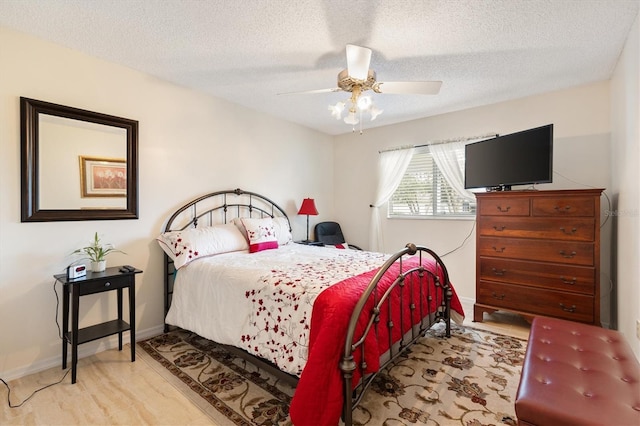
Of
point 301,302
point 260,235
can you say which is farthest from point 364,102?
point 260,235

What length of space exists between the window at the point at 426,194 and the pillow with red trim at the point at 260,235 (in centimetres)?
208

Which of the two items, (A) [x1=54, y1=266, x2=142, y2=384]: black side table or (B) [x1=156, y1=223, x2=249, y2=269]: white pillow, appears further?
(B) [x1=156, y1=223, x2=249, y2=269]: white pillow

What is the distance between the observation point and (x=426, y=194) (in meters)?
4.36

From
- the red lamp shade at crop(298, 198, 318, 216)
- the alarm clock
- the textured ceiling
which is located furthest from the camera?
the red lamp shade at crop(298, 198, 318, 216)

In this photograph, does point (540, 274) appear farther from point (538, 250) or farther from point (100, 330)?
point (100, 330)

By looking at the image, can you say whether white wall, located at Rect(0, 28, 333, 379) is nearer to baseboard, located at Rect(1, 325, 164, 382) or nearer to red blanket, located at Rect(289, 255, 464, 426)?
baseboard, located at Rect(1, 325, 164, 382)

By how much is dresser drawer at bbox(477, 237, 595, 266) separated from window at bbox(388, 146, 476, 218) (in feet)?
2.73

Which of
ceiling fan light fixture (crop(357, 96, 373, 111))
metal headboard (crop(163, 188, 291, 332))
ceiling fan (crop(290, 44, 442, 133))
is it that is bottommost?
metal headboard (crop(163, 188, 291, 332))

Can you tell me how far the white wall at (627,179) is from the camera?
208cm

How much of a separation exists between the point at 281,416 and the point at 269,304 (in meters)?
0.65

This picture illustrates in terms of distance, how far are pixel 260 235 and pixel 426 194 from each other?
97.9 inches

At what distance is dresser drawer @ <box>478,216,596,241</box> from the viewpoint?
8.93 ft


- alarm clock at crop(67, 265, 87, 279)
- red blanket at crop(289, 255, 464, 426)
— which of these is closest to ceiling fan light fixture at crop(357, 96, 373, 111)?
red blanket at crop(289, 255, 464, 426)

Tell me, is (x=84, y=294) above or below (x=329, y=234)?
below
